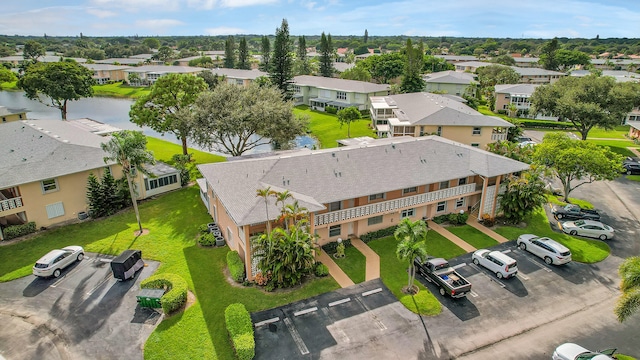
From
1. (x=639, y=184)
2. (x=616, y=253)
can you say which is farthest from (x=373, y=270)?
(x=639, y=184)

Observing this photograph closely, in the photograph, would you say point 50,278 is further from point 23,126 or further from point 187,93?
point 187,93

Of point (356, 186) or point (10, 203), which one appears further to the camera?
point (10, 203)

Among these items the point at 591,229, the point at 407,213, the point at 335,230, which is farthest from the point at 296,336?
the point at 591,229

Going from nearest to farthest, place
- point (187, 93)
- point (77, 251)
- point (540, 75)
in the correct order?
point (77, 251) → point (187, 93) → point (540, 75)

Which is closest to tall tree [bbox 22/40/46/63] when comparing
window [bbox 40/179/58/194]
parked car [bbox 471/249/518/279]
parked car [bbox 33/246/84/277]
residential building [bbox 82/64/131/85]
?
residential building [bbox 82/64/131/85]

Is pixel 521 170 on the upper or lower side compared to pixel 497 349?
upper

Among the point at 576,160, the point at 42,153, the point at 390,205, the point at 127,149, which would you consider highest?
the point at 127,149

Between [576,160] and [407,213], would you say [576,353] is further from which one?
[576,160]
